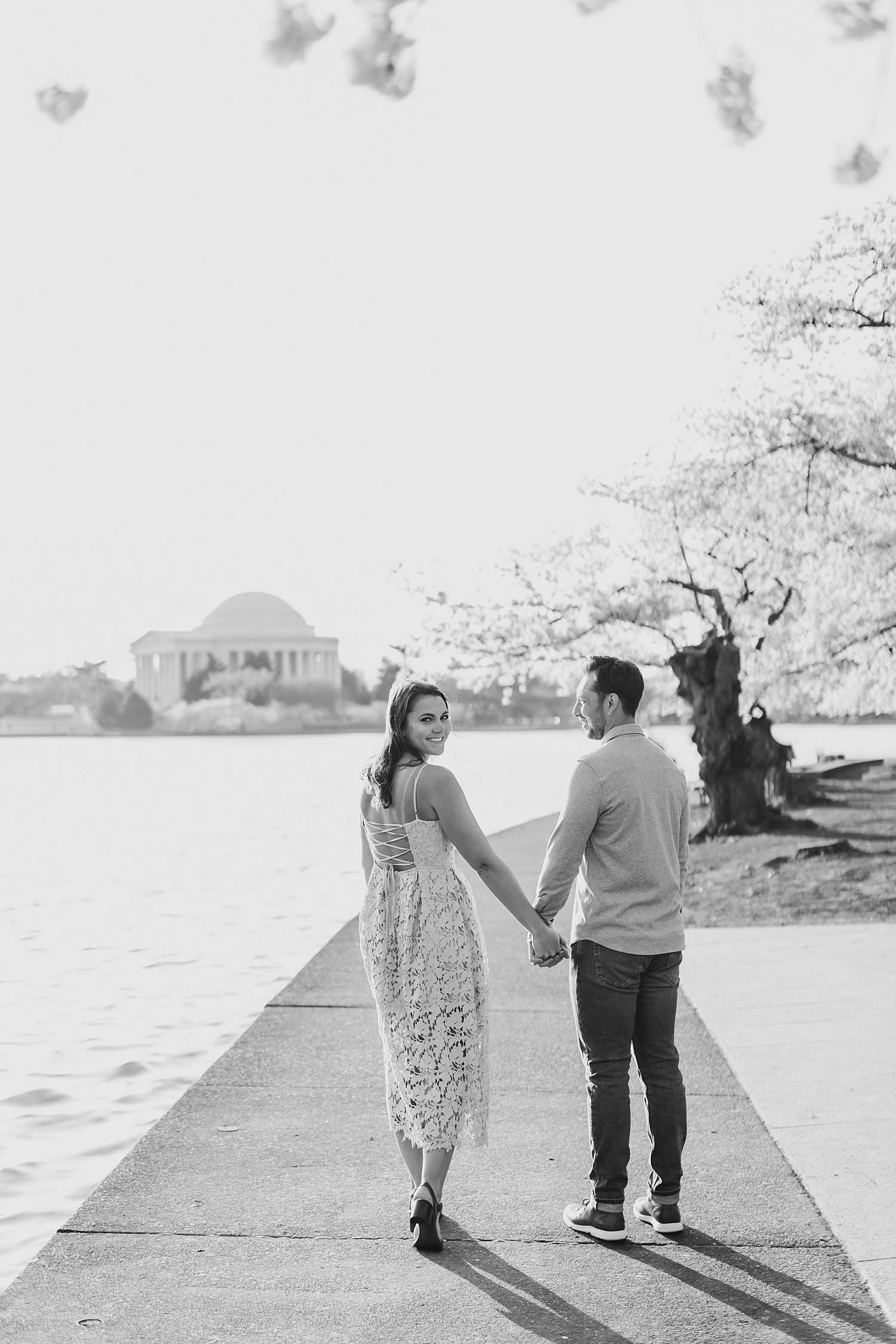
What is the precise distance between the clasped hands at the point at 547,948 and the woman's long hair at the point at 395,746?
2.18 feet

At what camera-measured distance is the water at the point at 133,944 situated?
26.8 feet

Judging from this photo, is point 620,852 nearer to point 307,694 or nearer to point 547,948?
point 547,948

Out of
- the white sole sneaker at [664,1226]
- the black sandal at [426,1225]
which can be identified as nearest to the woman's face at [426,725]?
the black sandal at [426,1225]

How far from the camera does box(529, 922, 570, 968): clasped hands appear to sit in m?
5.03

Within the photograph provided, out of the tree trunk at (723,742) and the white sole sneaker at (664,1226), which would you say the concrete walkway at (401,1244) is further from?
the tree trunk at (723,742)

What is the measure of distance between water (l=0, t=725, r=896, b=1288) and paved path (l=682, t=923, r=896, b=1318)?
3.14 meters

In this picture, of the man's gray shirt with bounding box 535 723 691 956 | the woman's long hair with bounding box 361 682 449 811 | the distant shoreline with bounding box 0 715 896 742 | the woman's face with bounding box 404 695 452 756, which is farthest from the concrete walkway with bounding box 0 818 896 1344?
the distant shoreline with bounding box 0 715 896 742

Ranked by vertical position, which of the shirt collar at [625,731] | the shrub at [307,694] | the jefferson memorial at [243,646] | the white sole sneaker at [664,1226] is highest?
the jefferson memorial at [243,646]

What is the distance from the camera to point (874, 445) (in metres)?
16.7

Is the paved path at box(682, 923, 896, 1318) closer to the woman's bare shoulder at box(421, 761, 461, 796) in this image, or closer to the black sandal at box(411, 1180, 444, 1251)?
the black sandal at box(411, 1180, 444, 1251)

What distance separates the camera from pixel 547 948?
199 inches

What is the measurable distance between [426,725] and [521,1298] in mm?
1790

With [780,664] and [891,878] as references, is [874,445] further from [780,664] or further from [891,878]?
[780,664]

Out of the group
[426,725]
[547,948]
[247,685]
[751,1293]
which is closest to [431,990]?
[547,948]
